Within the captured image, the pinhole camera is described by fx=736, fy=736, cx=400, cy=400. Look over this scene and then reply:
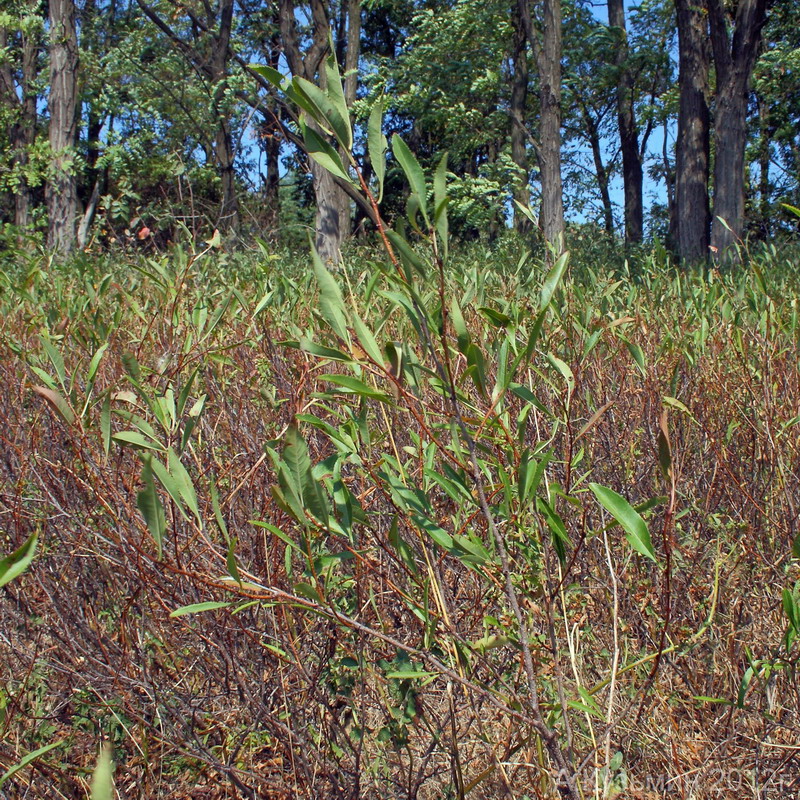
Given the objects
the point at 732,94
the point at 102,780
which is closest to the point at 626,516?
the point at 102,780

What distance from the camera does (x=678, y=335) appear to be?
3100 millimetres

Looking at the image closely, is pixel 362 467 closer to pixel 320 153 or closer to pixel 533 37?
pixel 320 153

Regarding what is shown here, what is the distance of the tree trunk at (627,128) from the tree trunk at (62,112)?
1251 centimetres

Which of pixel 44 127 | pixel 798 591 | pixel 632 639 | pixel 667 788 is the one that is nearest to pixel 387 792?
pixel 667 788

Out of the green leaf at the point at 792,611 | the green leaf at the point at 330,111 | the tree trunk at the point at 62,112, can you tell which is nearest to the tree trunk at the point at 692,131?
the tree trunk at the point at 62,112

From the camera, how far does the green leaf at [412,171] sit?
1.00 m

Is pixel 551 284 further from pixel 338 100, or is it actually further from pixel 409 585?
pixel 409 585

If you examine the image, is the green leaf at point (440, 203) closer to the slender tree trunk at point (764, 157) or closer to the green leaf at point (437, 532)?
the green leaf at point (437, 532)

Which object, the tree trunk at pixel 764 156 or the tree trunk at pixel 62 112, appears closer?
the tree trunk at pixel 62 112

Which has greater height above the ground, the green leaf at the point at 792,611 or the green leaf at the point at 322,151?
the green leaf at the point at 322,151

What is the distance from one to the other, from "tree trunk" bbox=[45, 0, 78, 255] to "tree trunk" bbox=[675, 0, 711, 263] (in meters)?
8.98

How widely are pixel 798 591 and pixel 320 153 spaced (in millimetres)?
1215

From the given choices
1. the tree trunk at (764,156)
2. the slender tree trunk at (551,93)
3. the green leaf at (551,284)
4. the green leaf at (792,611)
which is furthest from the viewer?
the tree trunk at (764,156)

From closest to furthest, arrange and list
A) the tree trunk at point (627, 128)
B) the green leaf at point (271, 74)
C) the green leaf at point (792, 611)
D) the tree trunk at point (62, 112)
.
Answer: the green leaf at point (271, 74), the green leaf at point (792, 611), the tree trunk at point (62, 112), the tree trunk at point (627, 128)
